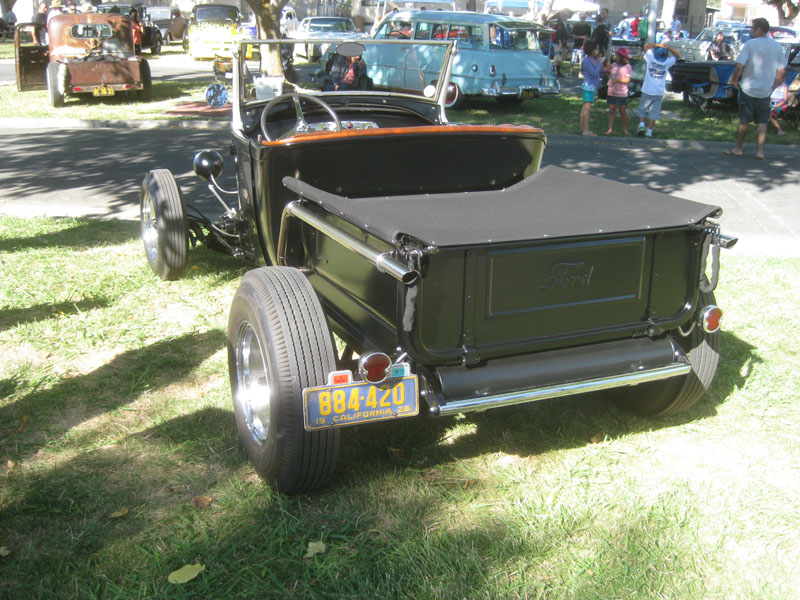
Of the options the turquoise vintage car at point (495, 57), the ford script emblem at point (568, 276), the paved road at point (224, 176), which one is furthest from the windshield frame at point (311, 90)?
the turquoise vintage car at point (495, 57)

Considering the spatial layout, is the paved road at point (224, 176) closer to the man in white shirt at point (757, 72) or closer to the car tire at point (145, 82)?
the man in white shirt at point (757, 72)

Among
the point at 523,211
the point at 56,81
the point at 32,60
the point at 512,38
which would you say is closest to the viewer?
the point at 523,211

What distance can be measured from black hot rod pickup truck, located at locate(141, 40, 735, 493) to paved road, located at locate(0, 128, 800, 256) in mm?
3767

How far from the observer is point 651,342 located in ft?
10.4

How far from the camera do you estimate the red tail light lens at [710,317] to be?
314cm

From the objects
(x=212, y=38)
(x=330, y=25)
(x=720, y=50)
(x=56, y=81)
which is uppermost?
(x=330, y=25)

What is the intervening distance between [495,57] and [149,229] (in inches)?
411

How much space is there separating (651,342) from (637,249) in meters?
0.44

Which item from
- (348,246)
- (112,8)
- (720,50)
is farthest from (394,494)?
(720,50)

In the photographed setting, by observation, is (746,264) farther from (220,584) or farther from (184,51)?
(184,51)

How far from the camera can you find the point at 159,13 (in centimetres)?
3434

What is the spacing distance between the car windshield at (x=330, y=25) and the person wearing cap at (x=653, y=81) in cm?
1689

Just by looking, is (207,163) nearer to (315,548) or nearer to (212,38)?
(315,548)

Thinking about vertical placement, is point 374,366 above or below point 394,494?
above
